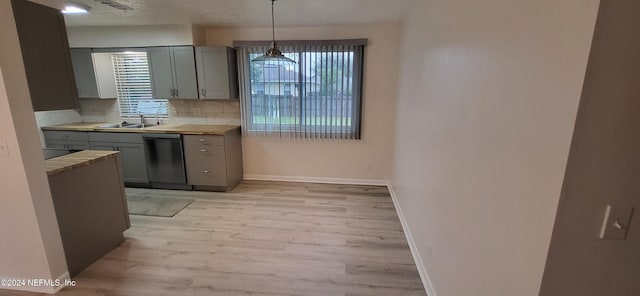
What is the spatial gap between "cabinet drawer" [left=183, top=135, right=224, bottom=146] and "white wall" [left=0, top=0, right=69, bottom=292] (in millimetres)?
1936

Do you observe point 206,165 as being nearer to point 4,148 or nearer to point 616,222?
point 4,148

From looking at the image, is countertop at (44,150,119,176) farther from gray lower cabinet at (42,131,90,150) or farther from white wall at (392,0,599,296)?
white wall at (392,0,599,296)

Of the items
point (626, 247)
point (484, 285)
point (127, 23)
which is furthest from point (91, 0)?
point (626, 247)

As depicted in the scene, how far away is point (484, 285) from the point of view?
128 centimetres

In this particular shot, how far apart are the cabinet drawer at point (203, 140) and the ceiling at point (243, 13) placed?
157 centimetres

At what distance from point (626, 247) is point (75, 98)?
10.8 ft

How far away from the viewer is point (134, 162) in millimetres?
3977

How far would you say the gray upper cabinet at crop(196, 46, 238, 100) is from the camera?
12.7 feet

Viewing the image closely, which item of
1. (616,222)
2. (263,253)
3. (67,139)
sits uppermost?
(616,222)

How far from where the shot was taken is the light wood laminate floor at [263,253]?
6.93 ft

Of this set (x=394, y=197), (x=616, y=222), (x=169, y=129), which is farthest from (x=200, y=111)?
(x=616, y=222)

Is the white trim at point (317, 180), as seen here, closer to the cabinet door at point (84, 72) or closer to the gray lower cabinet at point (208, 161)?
the gray lower cabinet at point (208, 161)

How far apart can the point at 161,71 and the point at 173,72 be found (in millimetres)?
186

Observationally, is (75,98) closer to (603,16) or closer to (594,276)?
(603,16)
